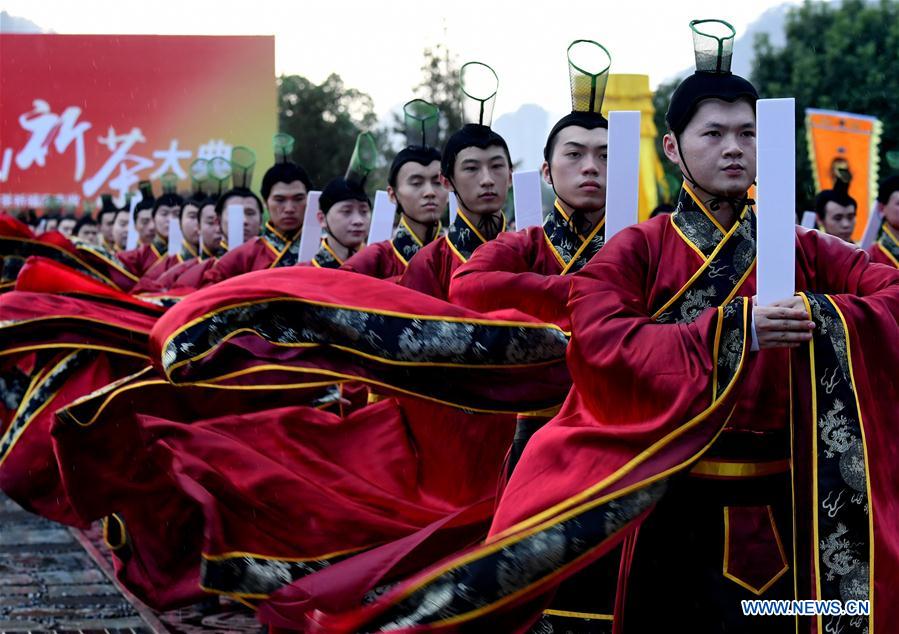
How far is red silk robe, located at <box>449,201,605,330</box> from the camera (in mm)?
4324

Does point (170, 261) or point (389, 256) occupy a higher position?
point (389, 256)

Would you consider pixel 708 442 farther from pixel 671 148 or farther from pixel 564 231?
pixel 564 231

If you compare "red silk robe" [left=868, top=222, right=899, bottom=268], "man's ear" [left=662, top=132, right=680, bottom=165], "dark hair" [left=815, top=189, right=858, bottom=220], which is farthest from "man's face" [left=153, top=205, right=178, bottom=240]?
"man's ear" [left=662, top=132, right=680, bottom=165]

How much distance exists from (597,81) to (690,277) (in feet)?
4.57

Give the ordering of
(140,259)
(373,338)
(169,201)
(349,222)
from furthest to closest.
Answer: (169,201)
(140,259)
(349,222)
(373,338)

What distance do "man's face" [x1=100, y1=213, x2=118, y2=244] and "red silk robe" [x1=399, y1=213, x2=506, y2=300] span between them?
34.9ft

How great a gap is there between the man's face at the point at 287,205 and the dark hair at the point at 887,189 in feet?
10.5

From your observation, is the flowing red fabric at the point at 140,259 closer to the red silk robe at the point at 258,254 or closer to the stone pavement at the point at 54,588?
the stone pavement at the point at 54,588

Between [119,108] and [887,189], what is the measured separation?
15927 mm

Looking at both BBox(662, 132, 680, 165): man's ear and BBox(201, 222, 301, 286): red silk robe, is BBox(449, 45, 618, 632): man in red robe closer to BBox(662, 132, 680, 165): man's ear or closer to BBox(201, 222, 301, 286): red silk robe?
BBox(662, 132, 680, 165): man's ear

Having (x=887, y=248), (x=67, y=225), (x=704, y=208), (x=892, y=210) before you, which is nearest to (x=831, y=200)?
(x=892, y=210)

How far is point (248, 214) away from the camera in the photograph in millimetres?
9070

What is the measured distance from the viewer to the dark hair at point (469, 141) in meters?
5.32

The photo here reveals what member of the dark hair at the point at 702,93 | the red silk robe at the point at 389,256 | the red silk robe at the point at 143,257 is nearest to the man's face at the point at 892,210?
the red silk robe at the point at 389,256
